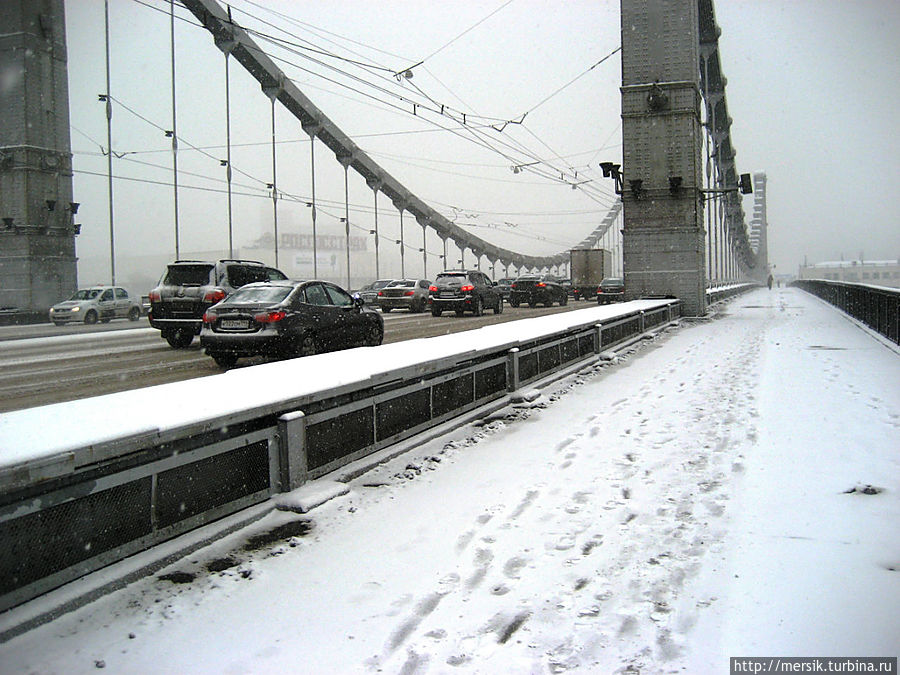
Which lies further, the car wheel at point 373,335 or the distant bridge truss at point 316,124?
the distant bridge truss at point 316,124

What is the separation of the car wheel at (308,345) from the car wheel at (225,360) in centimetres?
109

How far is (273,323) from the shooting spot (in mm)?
11008

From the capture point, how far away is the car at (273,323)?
36.2ft

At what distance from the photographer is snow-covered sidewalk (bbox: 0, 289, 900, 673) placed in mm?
2830

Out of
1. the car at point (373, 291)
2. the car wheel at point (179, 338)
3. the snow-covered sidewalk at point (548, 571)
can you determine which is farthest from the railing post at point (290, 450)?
the car at point (373, 291)

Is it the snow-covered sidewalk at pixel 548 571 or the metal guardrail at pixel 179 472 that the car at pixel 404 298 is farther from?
the snow-covered sidewalk at pixel 548 571

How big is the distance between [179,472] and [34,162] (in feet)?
123

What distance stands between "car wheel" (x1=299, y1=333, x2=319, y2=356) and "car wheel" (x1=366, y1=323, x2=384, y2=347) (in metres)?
1.67

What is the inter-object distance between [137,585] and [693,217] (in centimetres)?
2422

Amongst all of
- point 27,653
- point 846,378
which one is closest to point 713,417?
point 846,378

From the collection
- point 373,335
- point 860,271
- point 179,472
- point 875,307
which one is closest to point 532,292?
point 875,307

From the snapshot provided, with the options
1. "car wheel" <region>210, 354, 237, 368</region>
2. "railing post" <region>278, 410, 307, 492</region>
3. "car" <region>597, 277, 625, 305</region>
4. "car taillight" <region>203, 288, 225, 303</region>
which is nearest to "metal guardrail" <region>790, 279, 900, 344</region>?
"car" <region>597, 277, 625, 305</region>

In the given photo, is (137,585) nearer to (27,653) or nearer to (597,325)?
(27,653)

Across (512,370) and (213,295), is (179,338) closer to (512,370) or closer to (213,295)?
(213,295)
